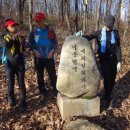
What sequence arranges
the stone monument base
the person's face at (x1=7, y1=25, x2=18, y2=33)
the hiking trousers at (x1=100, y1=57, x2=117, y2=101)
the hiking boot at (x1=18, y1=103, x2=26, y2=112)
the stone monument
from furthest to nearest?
the hiking trousers at (x1=100, y1=57, x2=117, y2=101)
the hiking boot at (x1=18, y1=103, x2=26, y2=112)
the stone monument base
the stone monument
the person's face at (x1=7, y1=25, x2=18, y2=33)

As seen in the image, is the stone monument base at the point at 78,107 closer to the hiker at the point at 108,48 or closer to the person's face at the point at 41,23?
the hiker at the point at 108,48

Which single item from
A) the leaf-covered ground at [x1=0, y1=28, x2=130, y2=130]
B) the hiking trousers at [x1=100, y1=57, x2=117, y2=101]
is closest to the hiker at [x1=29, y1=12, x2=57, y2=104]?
the leaf-covered ground at [x1=0, y1=28, x2=130, y2=130]

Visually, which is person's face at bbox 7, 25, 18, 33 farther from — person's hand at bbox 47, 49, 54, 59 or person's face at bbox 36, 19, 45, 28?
person's hand at bbox 47, 49, 54, 59

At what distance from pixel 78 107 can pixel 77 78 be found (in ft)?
2.21

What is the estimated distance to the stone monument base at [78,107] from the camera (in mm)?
6004

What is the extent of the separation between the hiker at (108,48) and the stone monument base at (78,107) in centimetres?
76

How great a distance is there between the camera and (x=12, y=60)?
231 inches

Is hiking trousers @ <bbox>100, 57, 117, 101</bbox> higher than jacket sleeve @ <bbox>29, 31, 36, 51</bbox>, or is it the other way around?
jacket sleeve @ <bbox>29, 31, 36, 51</bbox>

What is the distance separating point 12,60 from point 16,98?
1374mm

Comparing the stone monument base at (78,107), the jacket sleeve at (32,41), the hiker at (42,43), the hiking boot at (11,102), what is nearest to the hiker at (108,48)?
the hiker at (42,43)

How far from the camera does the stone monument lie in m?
5.83

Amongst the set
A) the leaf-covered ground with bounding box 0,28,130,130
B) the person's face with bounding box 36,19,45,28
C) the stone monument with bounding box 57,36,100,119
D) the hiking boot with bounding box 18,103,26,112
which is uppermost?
the person's face with bounding box 36,19,45,28

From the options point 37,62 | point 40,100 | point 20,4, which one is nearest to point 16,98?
point 40,100

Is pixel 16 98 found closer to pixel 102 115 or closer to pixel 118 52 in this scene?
pixel 102 115
